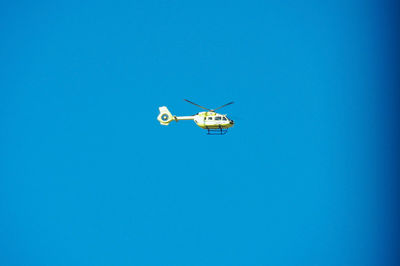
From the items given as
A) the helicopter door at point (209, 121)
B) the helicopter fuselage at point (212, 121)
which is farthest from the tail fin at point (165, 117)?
the helicopter door at point (209, 121)

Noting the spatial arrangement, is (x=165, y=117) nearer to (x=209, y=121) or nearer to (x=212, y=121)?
(x=209, y=121)

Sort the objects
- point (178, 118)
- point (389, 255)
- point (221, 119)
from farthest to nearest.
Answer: point (389, 255), point (178, 118), point (221, 119)

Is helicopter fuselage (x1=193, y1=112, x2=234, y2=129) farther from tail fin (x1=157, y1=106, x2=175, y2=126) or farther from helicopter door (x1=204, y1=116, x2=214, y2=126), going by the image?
tail fin (x1=157, y1=106, x2=175, y2=126)

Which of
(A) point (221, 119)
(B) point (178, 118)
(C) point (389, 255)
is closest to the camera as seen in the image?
(A) point (221, 119)

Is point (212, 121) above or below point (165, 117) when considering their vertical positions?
below

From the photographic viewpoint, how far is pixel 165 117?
3044 cm

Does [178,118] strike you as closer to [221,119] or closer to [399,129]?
[221,119]

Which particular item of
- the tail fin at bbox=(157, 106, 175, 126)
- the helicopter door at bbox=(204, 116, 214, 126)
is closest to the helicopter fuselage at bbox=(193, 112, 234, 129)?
the helicopter door at bbox=(204, 116, 214, 126)

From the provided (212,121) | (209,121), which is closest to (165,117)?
(209,121)

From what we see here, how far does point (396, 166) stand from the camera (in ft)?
235

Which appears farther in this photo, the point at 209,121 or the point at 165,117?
the point at 165,117

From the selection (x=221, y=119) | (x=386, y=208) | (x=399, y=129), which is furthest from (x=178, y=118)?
(x=386, y=208)

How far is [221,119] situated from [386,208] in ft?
183

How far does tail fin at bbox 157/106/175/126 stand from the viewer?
30359mm
